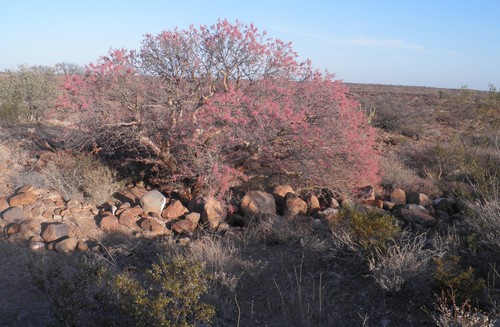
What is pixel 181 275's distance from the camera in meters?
3.65

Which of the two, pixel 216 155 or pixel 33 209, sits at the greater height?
pixel 216 155

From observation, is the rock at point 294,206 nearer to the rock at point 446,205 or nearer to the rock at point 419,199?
the rock at point 419,199

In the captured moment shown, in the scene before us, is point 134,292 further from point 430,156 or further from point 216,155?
point 430,156

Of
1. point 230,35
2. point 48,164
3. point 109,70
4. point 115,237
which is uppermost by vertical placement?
point 230,35

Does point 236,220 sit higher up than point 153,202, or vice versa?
point 153,202

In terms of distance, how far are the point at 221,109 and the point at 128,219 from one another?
2034 millimetres

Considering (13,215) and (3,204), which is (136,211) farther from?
(3,204)

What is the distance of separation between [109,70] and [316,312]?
5.17 m

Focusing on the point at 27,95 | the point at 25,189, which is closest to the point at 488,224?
the point at 25,189

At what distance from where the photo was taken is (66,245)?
19.2 ft

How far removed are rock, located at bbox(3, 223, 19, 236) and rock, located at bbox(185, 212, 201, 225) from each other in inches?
88.7

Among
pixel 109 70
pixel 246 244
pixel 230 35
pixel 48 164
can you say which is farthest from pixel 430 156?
pixel 48 164

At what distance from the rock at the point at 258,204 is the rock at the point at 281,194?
214 mm

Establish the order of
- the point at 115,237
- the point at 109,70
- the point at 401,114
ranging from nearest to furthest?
the point at 115,237 → the point at 109,70 → the point at 401,114
